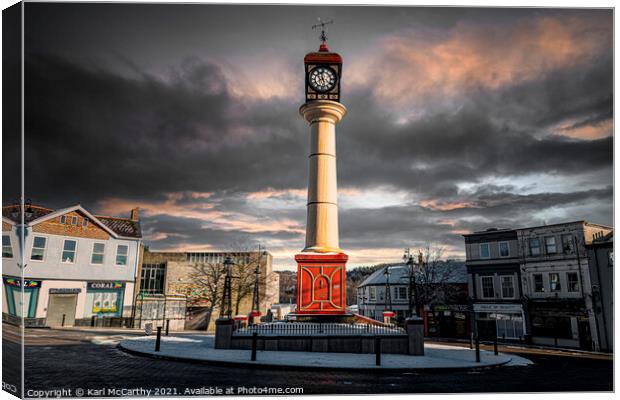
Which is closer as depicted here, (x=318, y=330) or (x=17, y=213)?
(x=17, y=213)

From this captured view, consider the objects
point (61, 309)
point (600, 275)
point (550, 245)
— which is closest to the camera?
point (61, 309)

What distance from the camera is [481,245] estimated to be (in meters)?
29.6

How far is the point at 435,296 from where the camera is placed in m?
33.9

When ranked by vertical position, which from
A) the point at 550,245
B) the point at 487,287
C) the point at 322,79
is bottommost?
the point at 487,287

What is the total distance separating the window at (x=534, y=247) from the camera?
2624cm

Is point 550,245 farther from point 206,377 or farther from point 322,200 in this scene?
point 206,377

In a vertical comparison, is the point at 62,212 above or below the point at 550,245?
below

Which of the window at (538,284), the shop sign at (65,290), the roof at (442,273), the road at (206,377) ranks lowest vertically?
the road at (206,377)

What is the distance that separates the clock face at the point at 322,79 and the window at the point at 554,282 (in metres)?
18.1

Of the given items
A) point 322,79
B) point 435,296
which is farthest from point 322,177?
point 435,296

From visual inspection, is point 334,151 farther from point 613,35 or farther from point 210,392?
point 210,392

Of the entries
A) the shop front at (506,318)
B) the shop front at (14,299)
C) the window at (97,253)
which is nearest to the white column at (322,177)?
the window at (97,253)

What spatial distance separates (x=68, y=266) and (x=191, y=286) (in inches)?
934

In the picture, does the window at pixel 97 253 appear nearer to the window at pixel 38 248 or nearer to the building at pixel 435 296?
the window at pixel 38 248
